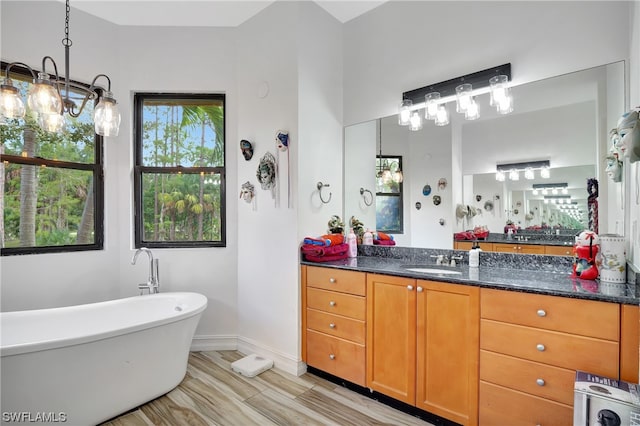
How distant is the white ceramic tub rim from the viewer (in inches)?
65.1

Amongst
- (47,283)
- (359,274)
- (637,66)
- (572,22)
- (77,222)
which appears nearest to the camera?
(637,66)

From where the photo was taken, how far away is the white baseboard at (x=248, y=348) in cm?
258

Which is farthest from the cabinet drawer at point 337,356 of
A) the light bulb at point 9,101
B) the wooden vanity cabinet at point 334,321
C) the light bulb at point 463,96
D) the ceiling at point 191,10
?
the ceiling at point 191,10

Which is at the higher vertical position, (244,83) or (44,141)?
(244,83)

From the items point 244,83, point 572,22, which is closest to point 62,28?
point 244,83

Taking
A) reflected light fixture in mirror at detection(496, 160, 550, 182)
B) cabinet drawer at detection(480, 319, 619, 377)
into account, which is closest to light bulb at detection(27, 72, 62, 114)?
cabinet drawer at detection(480, 319, 619, 377)

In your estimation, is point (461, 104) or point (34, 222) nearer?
point (461, 104)

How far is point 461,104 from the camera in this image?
2309mm

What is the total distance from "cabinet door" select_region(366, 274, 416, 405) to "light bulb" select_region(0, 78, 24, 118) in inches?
88.8

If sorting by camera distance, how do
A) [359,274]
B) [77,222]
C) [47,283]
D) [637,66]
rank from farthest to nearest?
[77,222] → [47,283] → [359,274] → [637,66]

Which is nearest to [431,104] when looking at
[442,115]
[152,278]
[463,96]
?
[442,115]

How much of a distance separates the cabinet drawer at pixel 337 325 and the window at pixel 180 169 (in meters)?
1.26

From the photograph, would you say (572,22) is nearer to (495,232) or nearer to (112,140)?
(495,232)

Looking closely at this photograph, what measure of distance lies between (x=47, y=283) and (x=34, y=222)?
1.71 feet
